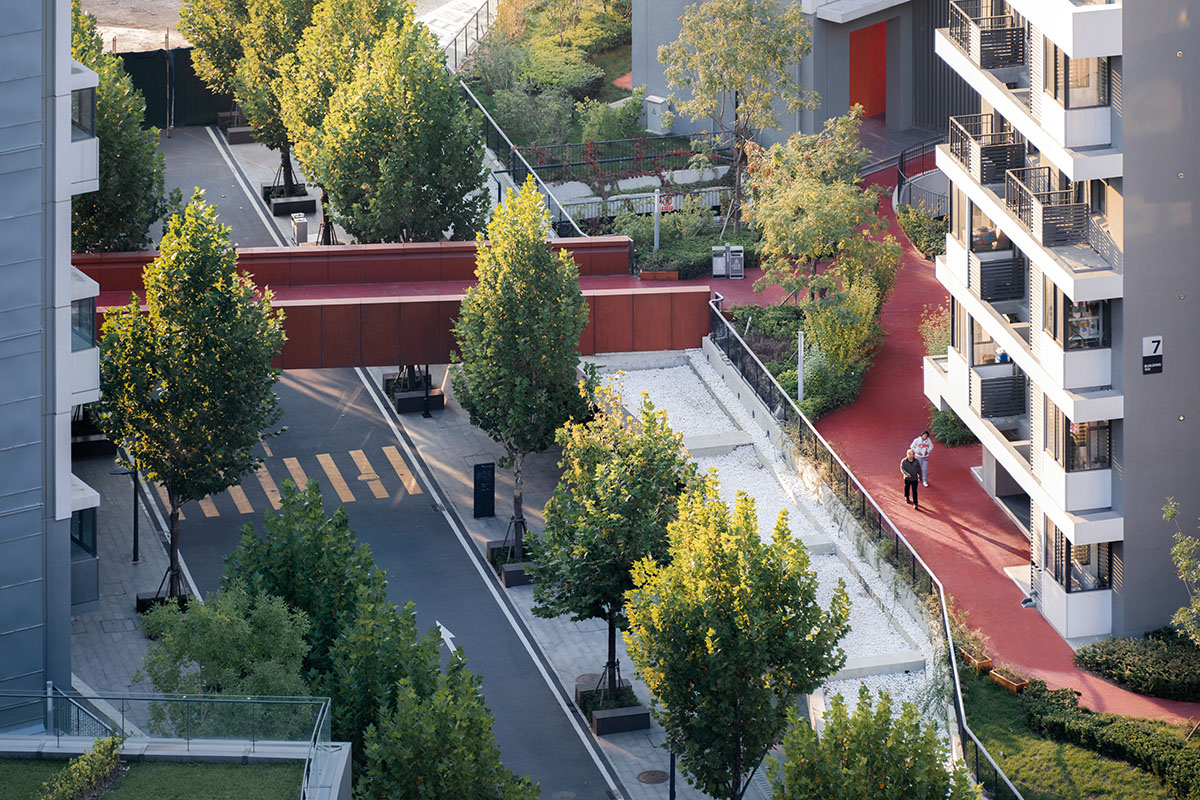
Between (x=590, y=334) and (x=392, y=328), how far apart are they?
6.07 metres

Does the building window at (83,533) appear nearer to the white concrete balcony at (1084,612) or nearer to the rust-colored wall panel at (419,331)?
the rust-colored wall panel at (419,331)

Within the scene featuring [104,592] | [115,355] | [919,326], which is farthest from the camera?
[919,326]

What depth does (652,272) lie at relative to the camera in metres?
65.6

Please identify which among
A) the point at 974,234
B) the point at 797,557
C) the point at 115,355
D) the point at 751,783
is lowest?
the point at 751,783

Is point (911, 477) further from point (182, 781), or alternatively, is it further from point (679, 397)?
point (182, 781)

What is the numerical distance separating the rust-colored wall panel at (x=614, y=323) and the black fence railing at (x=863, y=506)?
2905mm

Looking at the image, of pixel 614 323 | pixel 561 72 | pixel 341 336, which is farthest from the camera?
pixel 561 72

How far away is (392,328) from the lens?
194ft

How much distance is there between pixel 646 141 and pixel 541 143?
13.7 ft

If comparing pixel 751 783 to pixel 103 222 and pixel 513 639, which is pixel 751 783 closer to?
pixel 513 639

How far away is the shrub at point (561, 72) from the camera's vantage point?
86.3 metres

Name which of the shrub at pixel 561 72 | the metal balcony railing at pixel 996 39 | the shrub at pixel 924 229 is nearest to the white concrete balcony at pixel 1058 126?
the metal balcony railing at pixel 996 39

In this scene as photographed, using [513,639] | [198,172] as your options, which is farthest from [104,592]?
[198,172]

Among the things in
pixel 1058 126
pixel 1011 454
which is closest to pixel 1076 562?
pixel 1011 454
